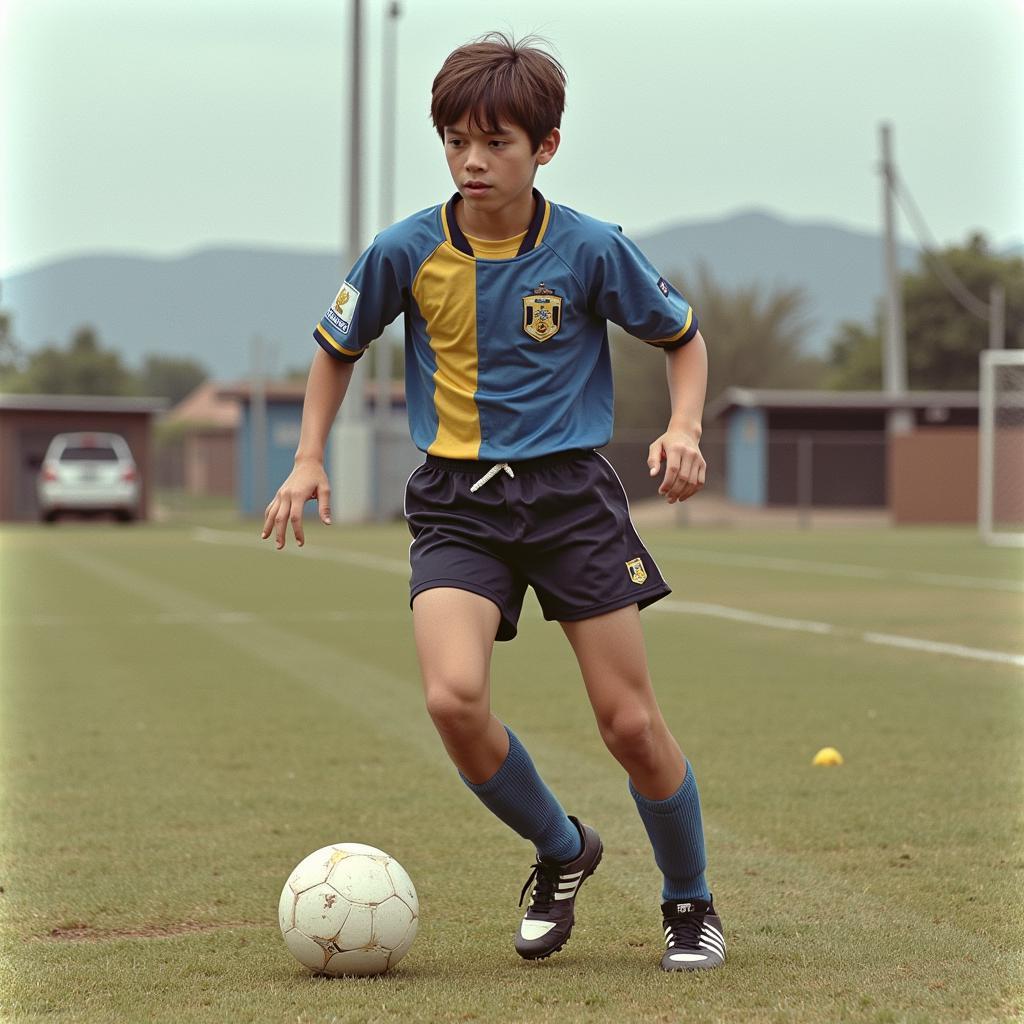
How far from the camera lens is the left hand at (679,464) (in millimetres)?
3850

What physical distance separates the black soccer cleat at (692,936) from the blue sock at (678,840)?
0.10ft

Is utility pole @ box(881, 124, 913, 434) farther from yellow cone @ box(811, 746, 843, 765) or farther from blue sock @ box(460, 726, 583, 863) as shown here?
blue sock @ box(460, 726, 583, 863)

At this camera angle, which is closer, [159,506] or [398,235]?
[398,235]

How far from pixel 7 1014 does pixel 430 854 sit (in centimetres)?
180

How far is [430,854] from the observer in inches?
205

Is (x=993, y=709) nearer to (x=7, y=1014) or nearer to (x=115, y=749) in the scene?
(x=115, y=749)

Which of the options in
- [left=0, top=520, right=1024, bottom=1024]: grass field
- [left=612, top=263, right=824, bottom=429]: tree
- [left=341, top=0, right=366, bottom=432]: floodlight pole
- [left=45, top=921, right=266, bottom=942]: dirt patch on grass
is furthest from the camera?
[left=612, top=263, right=824, bottom=429]: tree

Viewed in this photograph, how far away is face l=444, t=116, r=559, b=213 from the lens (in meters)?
3.83

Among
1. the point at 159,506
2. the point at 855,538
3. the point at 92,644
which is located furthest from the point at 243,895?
the point at 159,506

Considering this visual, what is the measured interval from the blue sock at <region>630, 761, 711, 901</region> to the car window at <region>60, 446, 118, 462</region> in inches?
1229

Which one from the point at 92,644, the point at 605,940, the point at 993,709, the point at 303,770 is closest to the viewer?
the point at 605,940

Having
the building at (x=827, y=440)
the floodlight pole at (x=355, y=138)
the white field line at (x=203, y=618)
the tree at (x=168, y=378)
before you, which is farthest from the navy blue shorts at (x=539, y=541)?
the tree at (x=168, y=378)

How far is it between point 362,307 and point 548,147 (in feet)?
1.95

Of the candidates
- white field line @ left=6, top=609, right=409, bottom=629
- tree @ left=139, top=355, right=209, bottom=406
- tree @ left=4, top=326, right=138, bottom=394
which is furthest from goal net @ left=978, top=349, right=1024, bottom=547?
tree @ left=139, top=355, right=209, bottom=406
